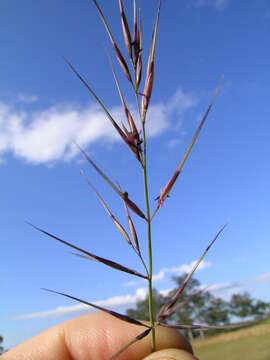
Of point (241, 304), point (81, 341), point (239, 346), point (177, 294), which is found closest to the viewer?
point (177, 294)

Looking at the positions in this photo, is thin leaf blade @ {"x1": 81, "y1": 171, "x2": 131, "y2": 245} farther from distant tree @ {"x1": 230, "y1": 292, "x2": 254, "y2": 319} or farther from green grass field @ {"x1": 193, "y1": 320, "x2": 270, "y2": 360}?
distant tree @ {"x1": 230, "y1": 292, "x2": 254, "y2": 319}

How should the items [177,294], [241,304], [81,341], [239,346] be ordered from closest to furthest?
[177,294]
[81,341]
[239,346]
[241,304]

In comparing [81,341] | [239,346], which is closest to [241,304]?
[239,346]

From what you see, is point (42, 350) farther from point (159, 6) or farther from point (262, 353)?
point (262, 353)

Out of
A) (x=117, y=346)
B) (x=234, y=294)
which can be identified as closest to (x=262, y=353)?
(x=234, y=294)

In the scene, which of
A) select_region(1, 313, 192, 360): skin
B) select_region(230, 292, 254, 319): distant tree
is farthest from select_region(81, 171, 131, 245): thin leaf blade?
select_region(230, 292, 254, 319): distant tree

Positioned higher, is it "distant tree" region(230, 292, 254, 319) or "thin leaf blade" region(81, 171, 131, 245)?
"distant tree" region(230, 292, 254, 319)

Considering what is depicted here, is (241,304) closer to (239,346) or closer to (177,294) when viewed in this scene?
(239,346)
